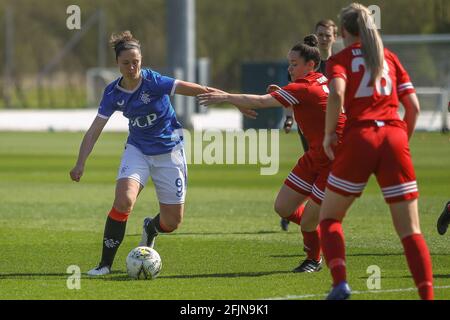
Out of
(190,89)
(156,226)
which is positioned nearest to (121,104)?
(190,89)

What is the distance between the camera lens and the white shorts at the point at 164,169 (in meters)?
9.65

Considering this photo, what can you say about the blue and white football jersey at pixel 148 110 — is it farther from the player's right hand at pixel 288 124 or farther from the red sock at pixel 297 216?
the player's right hand at pixel 288 124

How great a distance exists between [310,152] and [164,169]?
4.58 feet

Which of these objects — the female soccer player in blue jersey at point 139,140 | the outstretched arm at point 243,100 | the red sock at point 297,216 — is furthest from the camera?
the red sock at point 297,216

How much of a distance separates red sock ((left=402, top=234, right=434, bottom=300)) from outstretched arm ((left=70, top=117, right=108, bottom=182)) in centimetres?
349

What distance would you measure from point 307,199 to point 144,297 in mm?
2349

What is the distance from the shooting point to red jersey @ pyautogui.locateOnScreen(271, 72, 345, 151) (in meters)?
9.06

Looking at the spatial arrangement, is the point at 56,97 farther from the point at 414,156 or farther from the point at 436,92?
the point at 414,156

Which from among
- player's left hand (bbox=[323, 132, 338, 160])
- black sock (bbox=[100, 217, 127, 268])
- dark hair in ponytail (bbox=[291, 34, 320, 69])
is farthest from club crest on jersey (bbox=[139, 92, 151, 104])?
player's left hand (bbox=[323, 132, 338, 160])

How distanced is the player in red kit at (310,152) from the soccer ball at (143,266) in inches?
52.6

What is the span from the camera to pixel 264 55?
55.9 meters

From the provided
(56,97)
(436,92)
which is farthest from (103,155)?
(56,97)

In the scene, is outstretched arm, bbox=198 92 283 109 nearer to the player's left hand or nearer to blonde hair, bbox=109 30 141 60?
blonde hair, bbox=109 30 141 60

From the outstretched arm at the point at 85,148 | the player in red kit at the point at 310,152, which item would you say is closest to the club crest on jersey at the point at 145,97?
the outstretched arm at the point at 85,148
